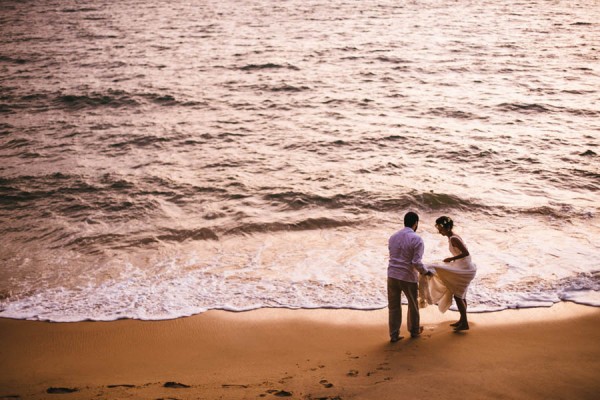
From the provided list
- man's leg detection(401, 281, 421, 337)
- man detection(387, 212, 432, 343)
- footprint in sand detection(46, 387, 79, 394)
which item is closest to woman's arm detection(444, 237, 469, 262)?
man detection(387, 212, 432, 343)

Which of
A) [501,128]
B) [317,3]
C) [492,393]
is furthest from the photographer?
[317,3]

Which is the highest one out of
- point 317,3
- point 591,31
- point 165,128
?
point 317,3

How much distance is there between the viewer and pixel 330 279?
29.2ft

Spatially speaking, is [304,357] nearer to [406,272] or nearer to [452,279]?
[406,272]

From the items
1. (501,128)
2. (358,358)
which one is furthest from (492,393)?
(501,128)

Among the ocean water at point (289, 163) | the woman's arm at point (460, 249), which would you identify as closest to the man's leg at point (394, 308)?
the woman's arm at point (460, 249)

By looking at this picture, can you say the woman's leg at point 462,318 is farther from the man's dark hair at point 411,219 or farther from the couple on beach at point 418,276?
the man's dark hair at point 411,219

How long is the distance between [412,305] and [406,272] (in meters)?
0.45

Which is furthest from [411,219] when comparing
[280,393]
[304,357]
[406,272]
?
[280,393]

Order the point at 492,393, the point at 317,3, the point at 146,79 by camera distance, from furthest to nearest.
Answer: the point at 317,3 → the point at 146,79 → the point at 492,393

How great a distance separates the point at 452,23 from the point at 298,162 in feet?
69.8

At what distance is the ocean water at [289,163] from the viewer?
888 centimetres

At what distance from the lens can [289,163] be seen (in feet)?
49.5

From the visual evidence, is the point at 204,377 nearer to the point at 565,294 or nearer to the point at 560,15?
the point at 565,294
